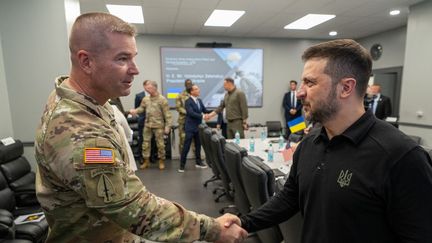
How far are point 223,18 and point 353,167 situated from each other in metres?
4.53

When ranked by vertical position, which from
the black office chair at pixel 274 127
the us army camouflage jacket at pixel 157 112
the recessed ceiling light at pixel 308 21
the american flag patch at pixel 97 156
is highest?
the recessed ceiling light at pixel 308 21

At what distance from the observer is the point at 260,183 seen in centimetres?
149

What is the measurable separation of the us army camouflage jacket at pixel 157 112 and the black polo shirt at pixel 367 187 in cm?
398

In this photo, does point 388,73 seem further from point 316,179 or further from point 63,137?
point 63,137

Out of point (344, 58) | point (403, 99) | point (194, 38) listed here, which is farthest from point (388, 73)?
point (344, 58)

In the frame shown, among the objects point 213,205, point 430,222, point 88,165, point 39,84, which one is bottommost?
point 213,205

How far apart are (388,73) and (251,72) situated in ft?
10.5

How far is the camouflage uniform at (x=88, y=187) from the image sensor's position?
2.57 ft

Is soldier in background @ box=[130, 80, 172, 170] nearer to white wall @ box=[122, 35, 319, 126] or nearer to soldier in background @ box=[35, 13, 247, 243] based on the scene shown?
white wall @ box=[122, 35, 319, 126]

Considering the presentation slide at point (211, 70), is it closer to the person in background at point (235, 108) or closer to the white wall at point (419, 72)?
the person in background at point (235, 108)

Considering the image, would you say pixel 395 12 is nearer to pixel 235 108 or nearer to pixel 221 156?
pixel 235 108

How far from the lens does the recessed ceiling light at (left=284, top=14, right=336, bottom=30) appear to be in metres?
4.78

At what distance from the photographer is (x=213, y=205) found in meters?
3.27

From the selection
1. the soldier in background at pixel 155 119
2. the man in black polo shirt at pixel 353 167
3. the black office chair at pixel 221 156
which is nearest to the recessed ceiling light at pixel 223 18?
the soldier in background at pixel 155 119
